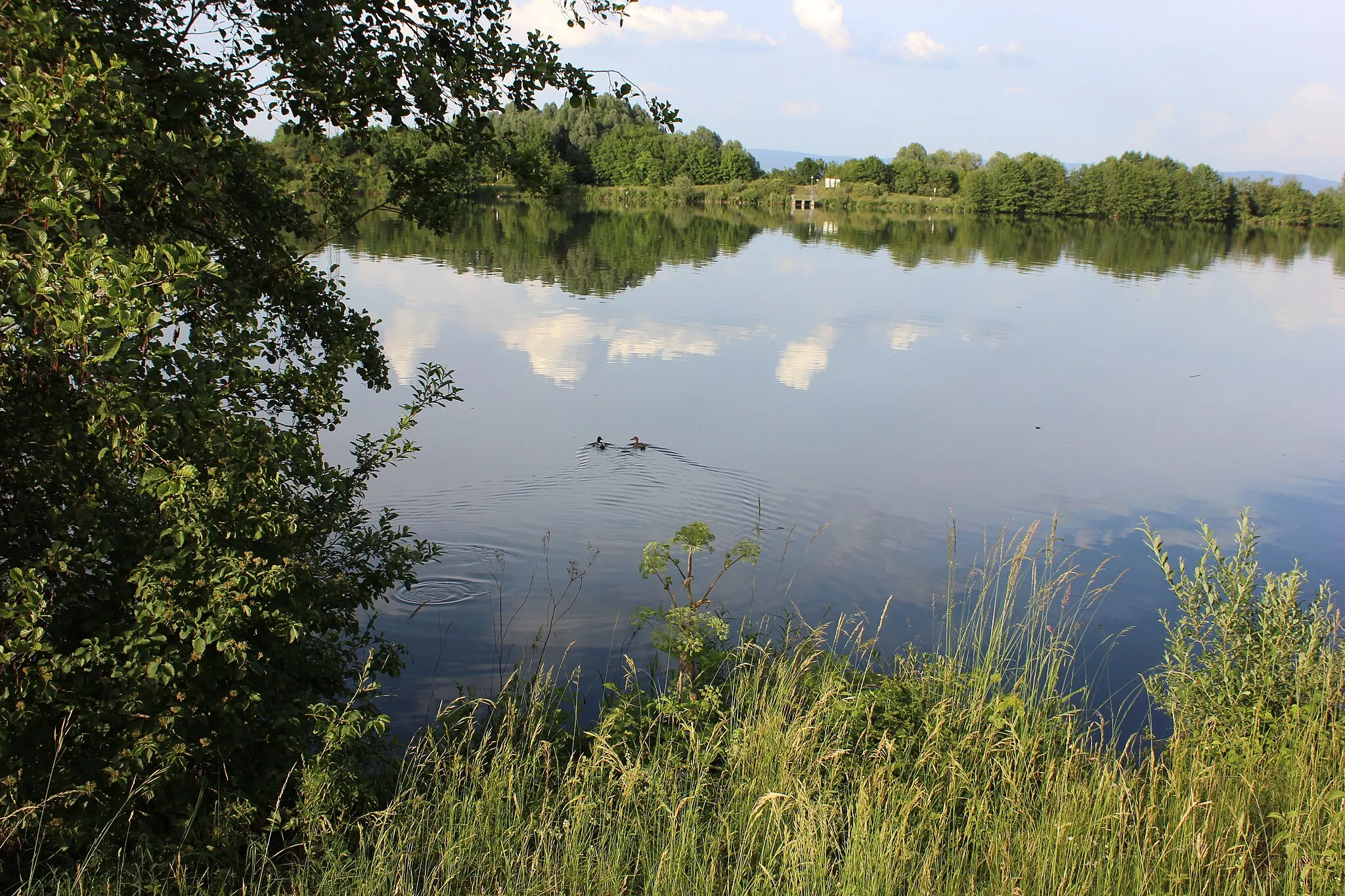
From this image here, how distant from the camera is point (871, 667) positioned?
22.8 feet

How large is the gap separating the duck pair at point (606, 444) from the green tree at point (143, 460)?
8.58 m

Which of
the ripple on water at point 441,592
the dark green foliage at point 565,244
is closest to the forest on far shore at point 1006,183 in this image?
the dark green foliage at point 565,244

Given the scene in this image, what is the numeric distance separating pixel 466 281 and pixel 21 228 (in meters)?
26.6

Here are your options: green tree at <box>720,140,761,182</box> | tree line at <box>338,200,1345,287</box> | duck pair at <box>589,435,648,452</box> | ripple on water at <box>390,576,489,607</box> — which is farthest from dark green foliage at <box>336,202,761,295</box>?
green tree at <box>720,140,761,182</box>

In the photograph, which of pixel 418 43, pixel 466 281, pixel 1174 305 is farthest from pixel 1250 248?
pixel 418 43

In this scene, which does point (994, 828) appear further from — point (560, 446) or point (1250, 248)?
point (1250, 248)

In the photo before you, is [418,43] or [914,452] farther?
[914,452]

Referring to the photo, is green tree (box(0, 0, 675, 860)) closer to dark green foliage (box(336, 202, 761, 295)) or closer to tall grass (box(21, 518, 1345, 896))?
tall grass (box(21, 518, 1345, 896))

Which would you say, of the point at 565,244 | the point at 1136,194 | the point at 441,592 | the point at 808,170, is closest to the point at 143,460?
the point at 441,592

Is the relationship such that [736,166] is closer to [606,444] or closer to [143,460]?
[606,444]

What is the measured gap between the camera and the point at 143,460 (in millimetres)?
3510

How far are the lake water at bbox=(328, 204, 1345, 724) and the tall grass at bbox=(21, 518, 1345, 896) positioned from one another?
2646 millimetres

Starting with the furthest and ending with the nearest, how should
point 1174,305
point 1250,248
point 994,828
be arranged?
point 1250,248, point 1174,305, point 994,828

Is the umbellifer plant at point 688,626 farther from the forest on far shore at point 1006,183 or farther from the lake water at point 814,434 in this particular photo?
the forest on far shore at point 1006,183
